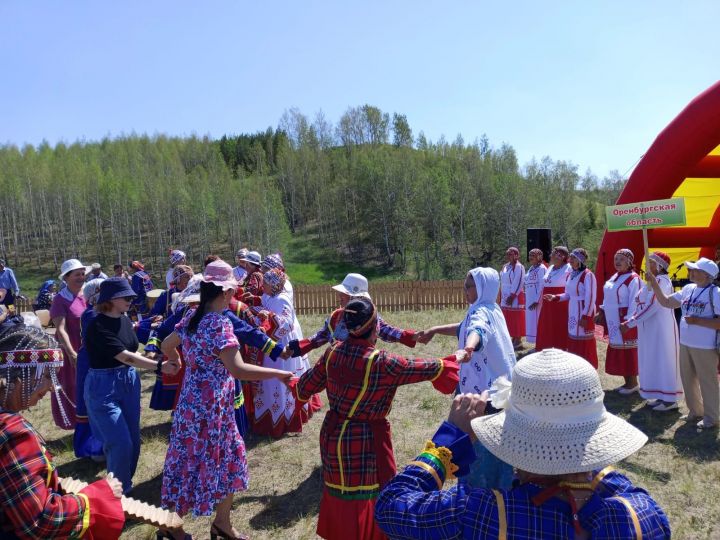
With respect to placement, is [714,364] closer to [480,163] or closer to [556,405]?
[556,405]

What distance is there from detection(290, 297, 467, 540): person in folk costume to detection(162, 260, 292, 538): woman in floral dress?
0.62 m

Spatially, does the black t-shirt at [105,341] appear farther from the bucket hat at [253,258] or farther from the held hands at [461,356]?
the bucket hat at [253,258]

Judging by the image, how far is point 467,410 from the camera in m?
1.72

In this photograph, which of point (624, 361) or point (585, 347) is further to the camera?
point (585, 347)

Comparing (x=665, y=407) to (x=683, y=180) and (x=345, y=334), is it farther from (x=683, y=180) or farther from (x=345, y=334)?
(x=683, y=180)

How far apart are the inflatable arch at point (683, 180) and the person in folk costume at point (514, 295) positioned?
1.81 meters

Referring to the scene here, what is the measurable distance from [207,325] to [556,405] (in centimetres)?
234

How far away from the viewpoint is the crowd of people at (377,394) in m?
1.34

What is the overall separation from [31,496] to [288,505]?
2.90m

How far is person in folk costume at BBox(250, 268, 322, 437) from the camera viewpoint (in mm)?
5375

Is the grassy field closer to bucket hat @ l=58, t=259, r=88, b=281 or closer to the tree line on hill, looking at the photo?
bucket hat @ l=58, t=259, r=88, b=281

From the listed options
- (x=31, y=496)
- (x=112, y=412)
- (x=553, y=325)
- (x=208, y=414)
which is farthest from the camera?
(x=553, y=325)

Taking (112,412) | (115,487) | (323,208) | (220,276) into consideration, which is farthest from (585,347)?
(323,208)

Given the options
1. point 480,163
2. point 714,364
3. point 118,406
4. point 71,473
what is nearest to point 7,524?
point 118,406
